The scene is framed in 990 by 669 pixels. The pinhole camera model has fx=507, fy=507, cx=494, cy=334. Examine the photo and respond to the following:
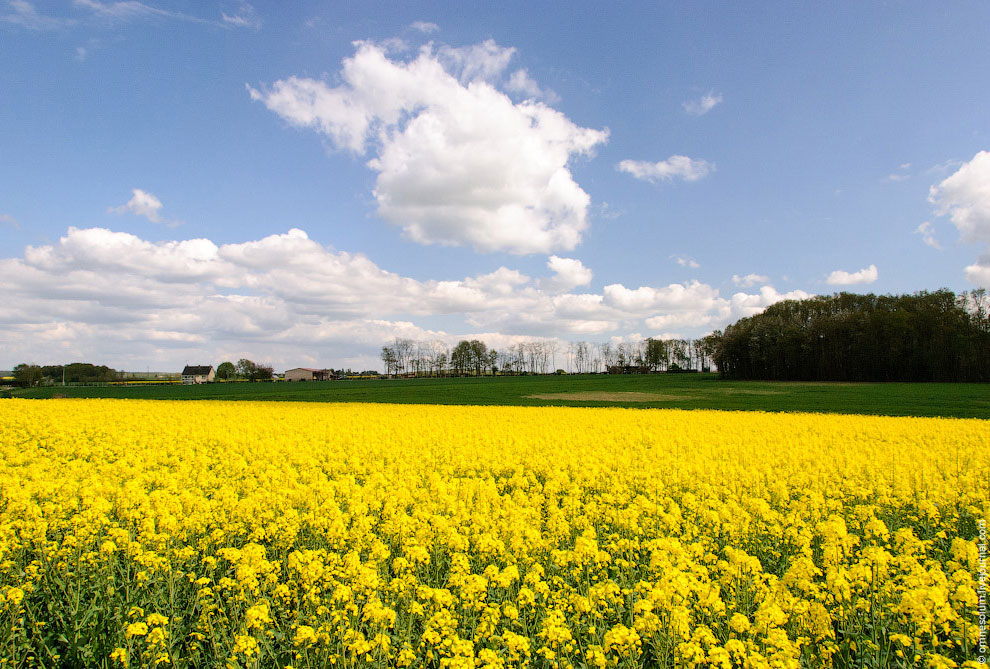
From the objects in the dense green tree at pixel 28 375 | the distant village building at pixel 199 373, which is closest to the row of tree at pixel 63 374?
the dense green tree at pixel 28 375

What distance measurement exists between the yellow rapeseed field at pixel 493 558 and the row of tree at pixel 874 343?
261 ft

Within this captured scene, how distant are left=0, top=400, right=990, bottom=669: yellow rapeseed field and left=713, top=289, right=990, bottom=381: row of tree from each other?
7970cm

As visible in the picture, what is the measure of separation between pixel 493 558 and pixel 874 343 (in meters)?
93.4

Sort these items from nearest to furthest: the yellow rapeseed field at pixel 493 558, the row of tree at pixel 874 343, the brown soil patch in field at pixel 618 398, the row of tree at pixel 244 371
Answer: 1. the yellow rapeseed field at pixel 493 558
2. the brown soil patch in field at pixel 618 398
3. the row of tree at pixel 874 343
4. the row of tree at pixel 244 371

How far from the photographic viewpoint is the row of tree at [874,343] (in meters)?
74.6

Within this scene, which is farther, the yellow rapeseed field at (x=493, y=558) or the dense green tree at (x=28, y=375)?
the dense green tree at (x=28, y=375)

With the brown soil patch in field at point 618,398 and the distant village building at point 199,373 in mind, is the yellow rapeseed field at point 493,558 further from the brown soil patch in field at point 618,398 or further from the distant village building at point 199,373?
the distant village building at point 199,373

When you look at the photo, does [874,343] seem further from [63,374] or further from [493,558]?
[63,374]

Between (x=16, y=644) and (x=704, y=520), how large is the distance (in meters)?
8.19

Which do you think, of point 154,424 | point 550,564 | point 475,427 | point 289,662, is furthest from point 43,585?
point 154,424

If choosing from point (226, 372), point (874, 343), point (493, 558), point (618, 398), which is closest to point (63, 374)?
point (226, 372)

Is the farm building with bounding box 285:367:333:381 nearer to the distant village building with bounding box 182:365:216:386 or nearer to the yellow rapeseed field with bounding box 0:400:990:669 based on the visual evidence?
the distant village building with bounding box 182:365:216:386

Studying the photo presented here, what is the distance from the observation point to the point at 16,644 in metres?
4.87

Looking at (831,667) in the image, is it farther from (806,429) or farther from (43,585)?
(806,429)
